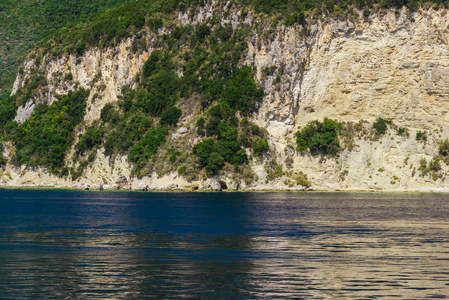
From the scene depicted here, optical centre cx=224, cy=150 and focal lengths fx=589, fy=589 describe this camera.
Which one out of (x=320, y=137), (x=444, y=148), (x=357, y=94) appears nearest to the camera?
(x=444, y=148)

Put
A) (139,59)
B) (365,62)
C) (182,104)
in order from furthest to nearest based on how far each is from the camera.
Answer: (139,59), (182,104), (365,62)

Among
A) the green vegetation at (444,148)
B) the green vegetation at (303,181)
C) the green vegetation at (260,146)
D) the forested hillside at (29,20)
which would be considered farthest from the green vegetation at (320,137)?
the forested hillside at (29,20)

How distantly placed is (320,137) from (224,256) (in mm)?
64525

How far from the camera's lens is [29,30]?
529ft

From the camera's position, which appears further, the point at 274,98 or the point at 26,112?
the point at 26,112

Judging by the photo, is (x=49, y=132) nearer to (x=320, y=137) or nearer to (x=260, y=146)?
(x=260, y=146)

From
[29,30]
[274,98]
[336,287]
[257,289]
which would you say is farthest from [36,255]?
[29,30]

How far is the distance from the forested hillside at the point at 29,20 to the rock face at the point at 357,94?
72.2 meters

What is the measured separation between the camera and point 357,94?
8981cm

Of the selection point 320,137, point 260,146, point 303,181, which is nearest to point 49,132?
point 260,146

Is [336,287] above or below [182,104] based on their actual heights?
below

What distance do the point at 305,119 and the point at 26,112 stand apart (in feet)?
192

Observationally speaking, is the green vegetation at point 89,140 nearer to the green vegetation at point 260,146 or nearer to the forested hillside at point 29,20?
the green vegetation at point 260,146

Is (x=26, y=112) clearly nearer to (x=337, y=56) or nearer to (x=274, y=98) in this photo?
(x=274, y=98)
